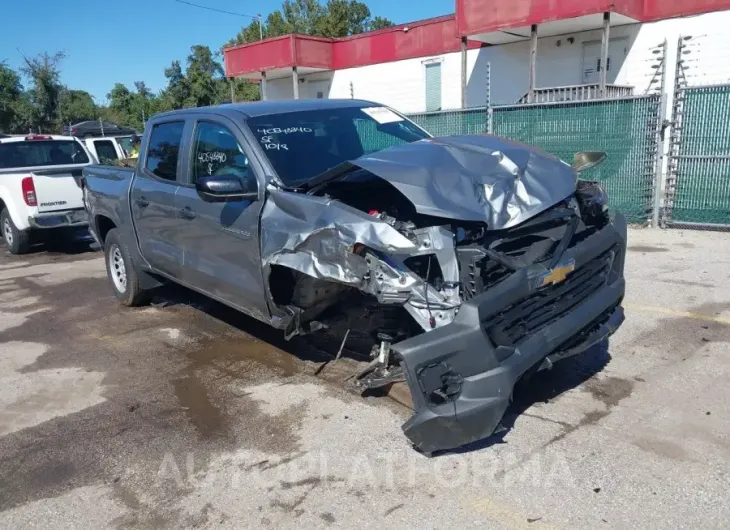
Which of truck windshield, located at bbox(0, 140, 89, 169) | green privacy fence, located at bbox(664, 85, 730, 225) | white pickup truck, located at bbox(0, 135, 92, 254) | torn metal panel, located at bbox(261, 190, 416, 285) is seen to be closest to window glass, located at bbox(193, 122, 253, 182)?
torn metal panel, located at bbox(261, 190, 416, 285)

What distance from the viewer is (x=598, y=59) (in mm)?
17953

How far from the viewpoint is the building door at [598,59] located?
687 inches

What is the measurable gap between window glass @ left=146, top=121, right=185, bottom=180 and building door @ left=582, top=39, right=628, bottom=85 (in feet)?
47.7

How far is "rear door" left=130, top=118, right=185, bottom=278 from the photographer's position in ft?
18.1

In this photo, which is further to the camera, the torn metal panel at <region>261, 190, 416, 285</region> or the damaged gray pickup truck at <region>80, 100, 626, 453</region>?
the torn metal panel at <region>261, 190, 416, 285</region>

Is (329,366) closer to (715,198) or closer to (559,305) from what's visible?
(559,305)

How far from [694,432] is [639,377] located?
0.81 m

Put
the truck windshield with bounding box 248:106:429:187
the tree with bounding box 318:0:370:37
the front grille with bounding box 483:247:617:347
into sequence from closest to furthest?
1. the front grille with bounding box 483:247:617:347
2. the truck windshield with bounding box 248:106:429:187
3. the tree with bounding box 318:0:370:37

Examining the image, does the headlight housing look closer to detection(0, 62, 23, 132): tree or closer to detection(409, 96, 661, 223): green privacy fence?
detection(409, 96, 661, 223): green privacy fence

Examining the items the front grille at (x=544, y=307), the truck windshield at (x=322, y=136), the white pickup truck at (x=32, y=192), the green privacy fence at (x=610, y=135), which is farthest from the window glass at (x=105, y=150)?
the front grille at (x=544, y=307)

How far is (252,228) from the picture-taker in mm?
4395

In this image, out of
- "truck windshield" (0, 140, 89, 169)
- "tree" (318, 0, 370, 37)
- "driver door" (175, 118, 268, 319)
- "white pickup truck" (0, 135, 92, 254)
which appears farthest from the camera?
"tree" (318, 0, 370, 37)

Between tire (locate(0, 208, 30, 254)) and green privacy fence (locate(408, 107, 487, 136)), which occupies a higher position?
green privacy fence (locate(408, 107, 487, 136))

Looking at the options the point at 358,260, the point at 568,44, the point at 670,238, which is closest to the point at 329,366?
the point at 358,260
